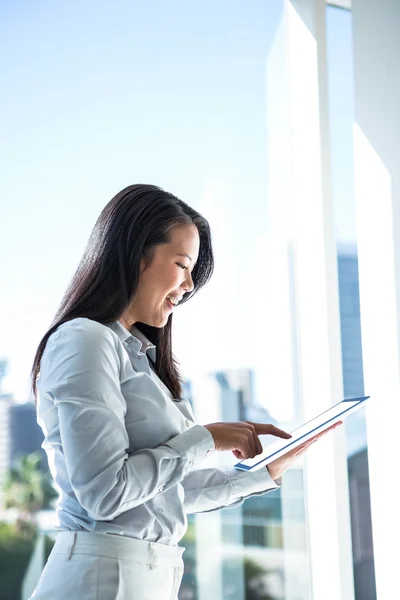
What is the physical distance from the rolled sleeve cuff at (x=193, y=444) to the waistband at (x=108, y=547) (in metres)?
0.16

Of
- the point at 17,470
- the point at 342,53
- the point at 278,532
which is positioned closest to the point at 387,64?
the point at 342,53

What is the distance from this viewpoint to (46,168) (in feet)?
7.27

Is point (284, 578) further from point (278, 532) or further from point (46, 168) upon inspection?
point (46, 168)

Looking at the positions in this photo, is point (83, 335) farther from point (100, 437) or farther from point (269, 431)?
point (269, 431)

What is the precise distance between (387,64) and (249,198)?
Answer: 23.0 inches

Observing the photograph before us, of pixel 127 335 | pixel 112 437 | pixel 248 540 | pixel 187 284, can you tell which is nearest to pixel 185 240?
pixel 187 284

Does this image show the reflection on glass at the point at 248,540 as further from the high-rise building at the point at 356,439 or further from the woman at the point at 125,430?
the woman at the point at 125,430

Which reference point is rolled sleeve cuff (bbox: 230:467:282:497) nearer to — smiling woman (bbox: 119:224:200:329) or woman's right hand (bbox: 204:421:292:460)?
woman's right hand (bbox: 204:421:292:460)

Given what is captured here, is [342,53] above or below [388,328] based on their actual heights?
above

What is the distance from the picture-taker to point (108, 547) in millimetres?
1132

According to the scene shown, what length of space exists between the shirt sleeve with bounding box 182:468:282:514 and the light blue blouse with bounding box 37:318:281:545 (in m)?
0.17

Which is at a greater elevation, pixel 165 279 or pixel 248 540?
pixel 165 279

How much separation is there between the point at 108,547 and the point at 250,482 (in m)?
0.40

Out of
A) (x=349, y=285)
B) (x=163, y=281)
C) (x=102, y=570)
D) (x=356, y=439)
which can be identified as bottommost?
(x=102, y=570)
